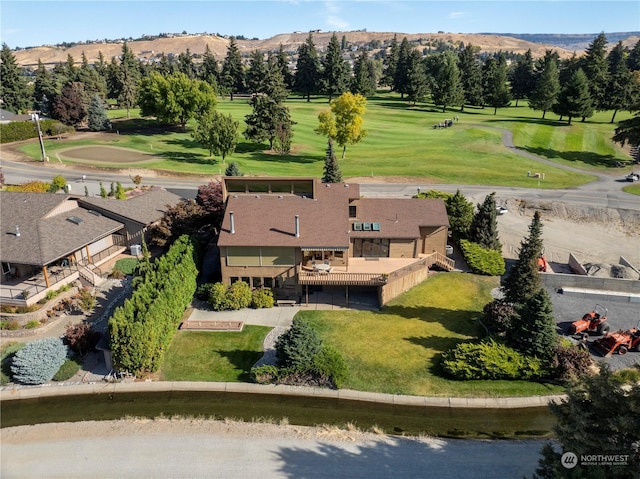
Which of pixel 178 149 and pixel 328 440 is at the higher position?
pixel 178 149

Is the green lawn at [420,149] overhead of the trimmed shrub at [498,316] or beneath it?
overhead

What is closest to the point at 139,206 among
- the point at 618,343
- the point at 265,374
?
the point at 265,374

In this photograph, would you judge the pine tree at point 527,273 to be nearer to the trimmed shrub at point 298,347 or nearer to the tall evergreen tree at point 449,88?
the trimmed shrub at point 298,347

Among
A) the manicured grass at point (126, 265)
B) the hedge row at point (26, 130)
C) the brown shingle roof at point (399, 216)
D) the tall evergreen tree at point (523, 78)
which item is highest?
the tall evergreen tree at point (523, 78)

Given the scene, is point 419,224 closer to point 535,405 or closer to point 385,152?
point 535,405

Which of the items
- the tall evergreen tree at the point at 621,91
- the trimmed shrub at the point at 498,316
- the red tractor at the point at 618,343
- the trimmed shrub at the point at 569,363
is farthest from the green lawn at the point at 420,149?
the trimmed shrub at the point at 569,363

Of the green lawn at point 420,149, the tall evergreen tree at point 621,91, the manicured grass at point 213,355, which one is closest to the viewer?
the manicured grass at point 213,355

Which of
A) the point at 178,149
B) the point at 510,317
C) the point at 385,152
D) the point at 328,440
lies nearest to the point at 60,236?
the point at 328,440
